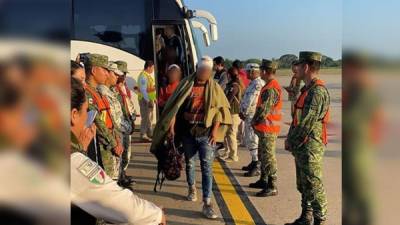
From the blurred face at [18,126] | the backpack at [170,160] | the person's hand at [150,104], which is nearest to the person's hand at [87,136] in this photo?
the blurred face at [18,126]

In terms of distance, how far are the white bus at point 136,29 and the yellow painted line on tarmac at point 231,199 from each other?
336 cm

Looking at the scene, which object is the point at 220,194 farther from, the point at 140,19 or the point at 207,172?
the point at 140,19

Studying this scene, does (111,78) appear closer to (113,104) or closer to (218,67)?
(113,104)

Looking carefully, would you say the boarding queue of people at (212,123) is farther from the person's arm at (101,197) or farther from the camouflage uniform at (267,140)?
the person's arm at (101,197)

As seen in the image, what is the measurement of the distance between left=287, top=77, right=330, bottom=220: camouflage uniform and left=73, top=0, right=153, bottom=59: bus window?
6417mm

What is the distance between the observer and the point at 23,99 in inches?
34.4

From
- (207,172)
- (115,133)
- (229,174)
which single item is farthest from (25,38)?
(229,174)

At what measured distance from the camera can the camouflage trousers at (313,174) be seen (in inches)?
172

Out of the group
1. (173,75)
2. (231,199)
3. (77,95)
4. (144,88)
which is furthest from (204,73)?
(144,88)

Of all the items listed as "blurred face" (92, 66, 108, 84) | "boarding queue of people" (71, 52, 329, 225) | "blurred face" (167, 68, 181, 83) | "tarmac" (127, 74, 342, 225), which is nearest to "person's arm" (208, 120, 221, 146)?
"boarding queue of people" (71, 52, 329, 225)

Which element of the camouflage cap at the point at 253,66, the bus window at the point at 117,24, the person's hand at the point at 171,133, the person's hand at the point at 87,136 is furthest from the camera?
the bus window at the point at 117,24

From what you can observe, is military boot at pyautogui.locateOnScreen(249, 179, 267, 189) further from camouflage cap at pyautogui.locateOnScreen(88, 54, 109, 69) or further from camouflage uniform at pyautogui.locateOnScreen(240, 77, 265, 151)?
camouflage cap at pyautogui.locateOnScreen(88, 54, 109, 69)

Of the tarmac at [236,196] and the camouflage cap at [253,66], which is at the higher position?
the camouflage cap at [253,66]

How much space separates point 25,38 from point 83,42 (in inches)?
390
